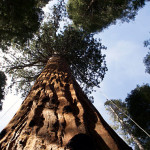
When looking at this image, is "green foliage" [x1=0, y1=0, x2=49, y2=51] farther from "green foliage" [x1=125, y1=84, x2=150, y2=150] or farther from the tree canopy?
"green foliage" [x1=125, y1=84, x2=150, y2=150]

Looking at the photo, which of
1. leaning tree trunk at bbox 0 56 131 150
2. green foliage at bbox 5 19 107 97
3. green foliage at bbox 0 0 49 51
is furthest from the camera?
green foliage at bbox 5 19 107 97

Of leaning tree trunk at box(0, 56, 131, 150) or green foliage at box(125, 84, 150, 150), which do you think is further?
green foliage at box(125, 84, 150, 150)

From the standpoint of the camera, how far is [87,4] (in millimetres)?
10648

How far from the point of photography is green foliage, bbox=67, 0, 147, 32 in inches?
385

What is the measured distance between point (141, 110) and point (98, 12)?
8.29 meters

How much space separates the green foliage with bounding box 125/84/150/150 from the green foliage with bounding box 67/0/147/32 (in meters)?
5.87

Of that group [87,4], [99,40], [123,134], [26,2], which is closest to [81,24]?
[87,4]

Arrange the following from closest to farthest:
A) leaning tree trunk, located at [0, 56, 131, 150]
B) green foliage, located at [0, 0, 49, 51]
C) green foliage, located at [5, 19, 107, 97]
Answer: leaning tree trunk, located at [0, 56, 131, 150], green foliage, located at [0, 0, 49, 51], green foliage, located at [5, 19, 107, 97]

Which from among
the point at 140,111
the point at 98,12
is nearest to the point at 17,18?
the point at 98,12

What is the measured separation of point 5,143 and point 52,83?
1248 millimetres

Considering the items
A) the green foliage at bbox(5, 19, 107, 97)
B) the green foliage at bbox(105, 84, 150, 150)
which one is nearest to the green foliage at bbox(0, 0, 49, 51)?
the green foliage at bbox(5, 19, 107, 97)

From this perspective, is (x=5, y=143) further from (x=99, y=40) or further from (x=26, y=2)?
(x=99, y=40)

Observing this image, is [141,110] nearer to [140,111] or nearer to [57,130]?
[140,111]

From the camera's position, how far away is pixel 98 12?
35.2ft
